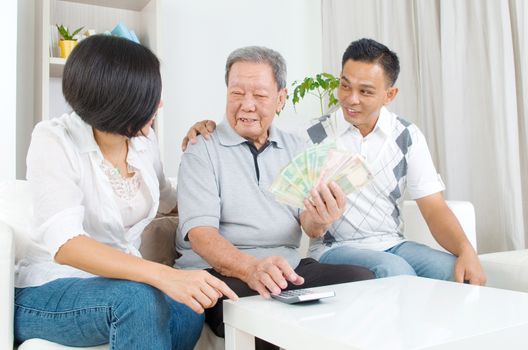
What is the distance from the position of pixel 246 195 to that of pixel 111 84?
57 cm

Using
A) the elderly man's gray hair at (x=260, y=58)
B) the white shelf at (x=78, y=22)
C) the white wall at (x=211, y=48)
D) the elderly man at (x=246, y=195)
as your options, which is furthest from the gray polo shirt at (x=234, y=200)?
the white wall at (x=211, y=48)

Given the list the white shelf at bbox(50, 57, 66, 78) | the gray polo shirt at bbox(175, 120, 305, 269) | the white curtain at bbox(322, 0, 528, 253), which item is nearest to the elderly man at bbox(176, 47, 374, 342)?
the gray polo shirt at bbox(175, 120, 305, 269)

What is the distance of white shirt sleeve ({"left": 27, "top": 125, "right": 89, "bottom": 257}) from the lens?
129 cm

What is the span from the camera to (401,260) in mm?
1854

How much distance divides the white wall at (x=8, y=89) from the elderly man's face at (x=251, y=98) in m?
1.57

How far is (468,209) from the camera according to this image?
2.19 meters

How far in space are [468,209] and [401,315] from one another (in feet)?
3.87

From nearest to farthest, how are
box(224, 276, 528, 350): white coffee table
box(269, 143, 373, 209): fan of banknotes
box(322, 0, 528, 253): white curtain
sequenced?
box(224, 276, 528, 350): white coffee table, box(269, 143, 373, 209): fan of banknotes, box(322, 0, 528, 253): white curtain

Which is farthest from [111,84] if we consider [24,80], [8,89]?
[24,80]

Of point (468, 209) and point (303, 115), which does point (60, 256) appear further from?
point (303, 115)

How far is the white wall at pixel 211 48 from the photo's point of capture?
3.93 metres

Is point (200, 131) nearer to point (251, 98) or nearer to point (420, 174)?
point (251, 98)

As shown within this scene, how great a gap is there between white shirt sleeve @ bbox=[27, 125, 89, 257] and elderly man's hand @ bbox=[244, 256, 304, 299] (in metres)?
0.41

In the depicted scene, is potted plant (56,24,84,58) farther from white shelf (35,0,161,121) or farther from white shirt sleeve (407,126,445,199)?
white shirt sleeve (407,126,445,199)
